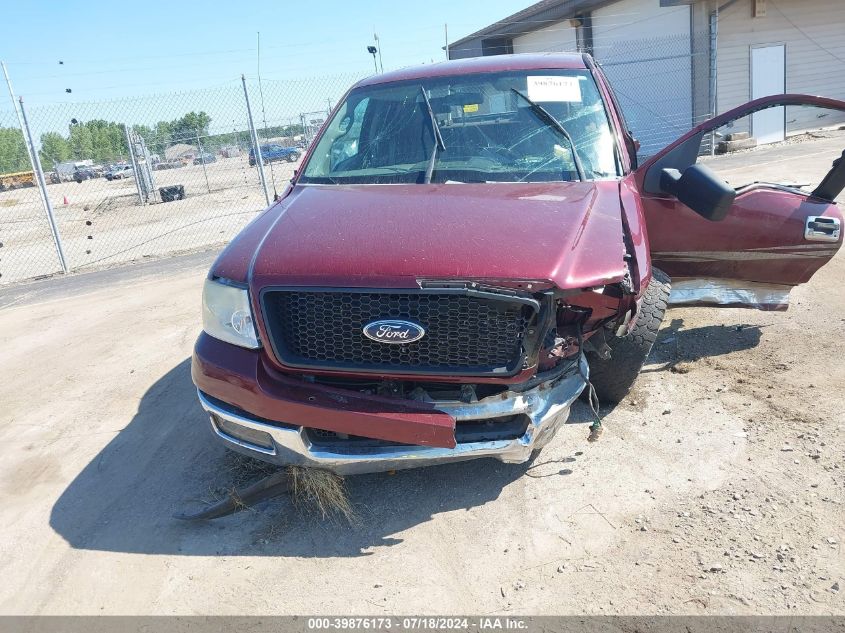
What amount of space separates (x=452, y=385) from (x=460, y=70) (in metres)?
2.44

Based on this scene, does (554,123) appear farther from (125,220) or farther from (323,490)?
(125,220)

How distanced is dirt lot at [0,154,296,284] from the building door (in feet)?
41.3

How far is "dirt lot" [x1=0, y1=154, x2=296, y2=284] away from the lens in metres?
11.5

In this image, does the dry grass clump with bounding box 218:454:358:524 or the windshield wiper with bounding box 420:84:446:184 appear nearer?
the dry grass clump with bounding box 218:454:358:524

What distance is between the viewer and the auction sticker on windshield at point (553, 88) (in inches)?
168

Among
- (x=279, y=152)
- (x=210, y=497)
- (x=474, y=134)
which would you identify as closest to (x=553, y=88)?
A: (x=474, y=134)

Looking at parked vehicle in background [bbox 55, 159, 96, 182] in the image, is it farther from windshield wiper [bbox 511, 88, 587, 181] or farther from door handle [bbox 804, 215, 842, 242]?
door handle [bbox 804, 215, 842, 242]

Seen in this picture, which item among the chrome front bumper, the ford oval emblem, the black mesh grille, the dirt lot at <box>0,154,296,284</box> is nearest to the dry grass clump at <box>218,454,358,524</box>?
the chrome front bumper

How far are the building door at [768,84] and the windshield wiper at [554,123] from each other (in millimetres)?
16071

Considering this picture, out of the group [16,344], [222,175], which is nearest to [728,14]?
[222,175]

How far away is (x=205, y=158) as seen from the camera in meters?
20.5

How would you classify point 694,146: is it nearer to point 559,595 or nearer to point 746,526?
point 746,526

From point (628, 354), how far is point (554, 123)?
144 cm

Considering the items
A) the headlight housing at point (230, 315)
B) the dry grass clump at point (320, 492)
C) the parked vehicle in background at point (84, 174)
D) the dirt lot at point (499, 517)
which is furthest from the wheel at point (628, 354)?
the parked vehicle in background at point (84, 174)
